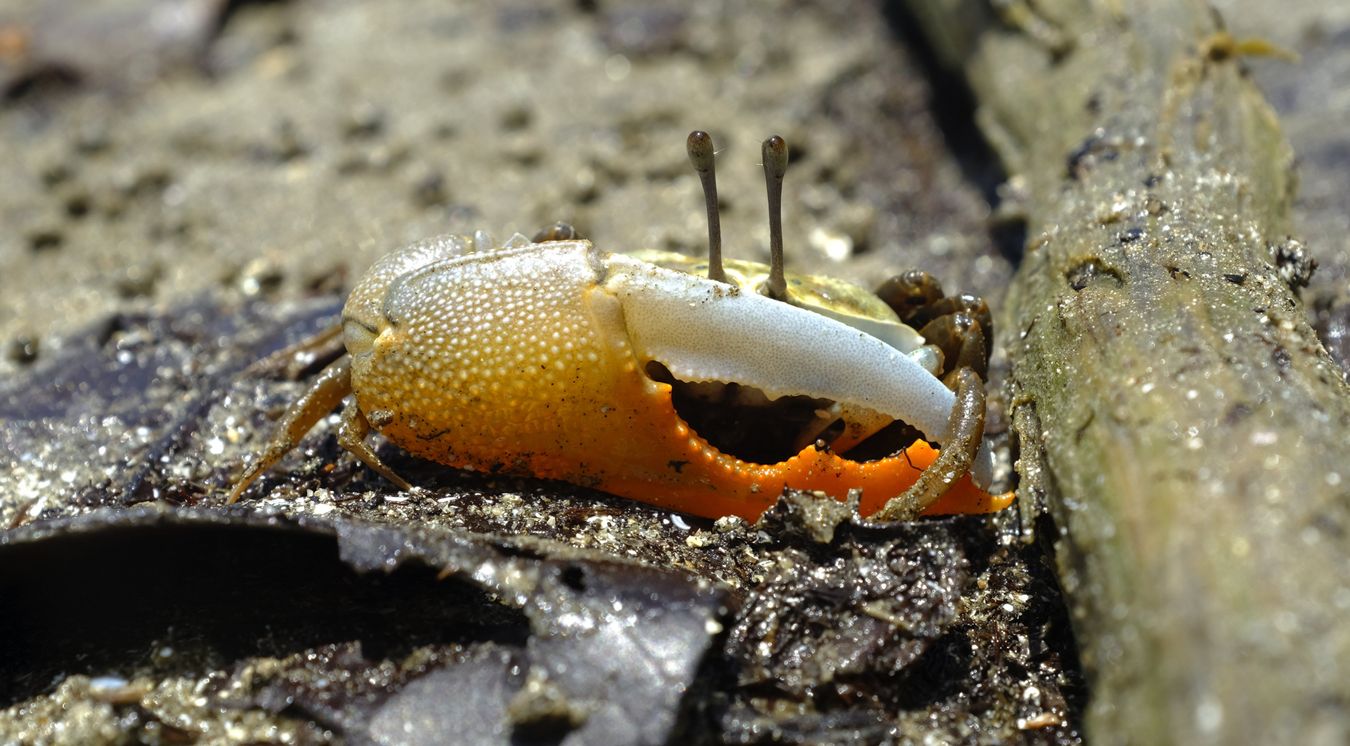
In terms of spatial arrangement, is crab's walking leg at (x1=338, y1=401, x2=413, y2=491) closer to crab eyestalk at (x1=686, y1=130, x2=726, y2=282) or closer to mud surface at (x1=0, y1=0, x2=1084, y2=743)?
mud surface at (x1=0, y1=0, x2=1084, y2=743)

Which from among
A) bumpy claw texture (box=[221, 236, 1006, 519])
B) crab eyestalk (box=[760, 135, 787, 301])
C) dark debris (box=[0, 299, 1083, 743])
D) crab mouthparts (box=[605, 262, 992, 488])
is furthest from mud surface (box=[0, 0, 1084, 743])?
crab eyestalk (box=[760, 135, 787, 301])

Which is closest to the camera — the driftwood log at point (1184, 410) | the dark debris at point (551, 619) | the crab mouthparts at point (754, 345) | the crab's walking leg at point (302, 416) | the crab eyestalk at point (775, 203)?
the driftwood log at point (1184, 410)

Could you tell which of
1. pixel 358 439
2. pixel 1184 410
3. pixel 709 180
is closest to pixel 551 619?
pixel 358 439

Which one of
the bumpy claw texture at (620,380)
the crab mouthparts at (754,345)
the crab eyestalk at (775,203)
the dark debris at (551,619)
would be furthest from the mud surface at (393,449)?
the crab eyestalk at (775,203)

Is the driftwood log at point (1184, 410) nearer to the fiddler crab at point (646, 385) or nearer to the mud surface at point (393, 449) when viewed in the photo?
the fiddler crab at point (646, 385)

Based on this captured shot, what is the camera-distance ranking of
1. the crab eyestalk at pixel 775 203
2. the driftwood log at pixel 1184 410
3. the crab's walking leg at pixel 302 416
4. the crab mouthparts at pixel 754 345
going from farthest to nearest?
the crab's walking leg at pixel 302 416 → the crab eyestalk at pixel 775 203 → the crab mouthparts at pixel 754 345 → the driftwood log at pixel 1184 410

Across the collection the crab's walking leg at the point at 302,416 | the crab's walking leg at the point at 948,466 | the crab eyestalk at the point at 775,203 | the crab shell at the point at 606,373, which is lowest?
the crab's walking leg at the point at 302,416

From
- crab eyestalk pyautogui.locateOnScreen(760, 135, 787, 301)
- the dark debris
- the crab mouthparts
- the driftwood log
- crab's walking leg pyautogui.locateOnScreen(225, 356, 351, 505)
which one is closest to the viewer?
the driftwood log

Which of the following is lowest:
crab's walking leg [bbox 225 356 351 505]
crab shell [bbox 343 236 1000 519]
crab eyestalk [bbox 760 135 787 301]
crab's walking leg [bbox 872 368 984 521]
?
crab's walking leg [bbox 225 356 351 505]
